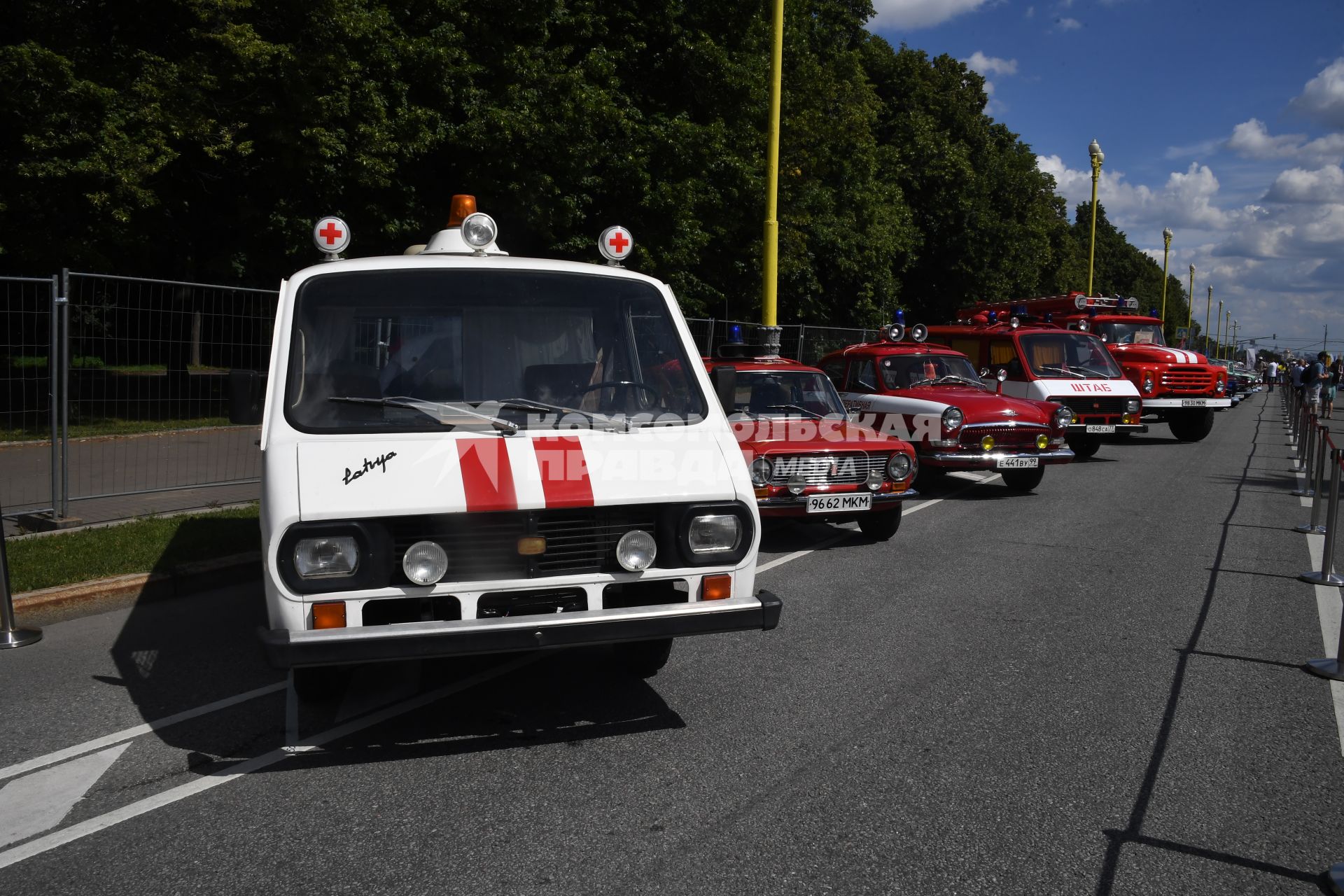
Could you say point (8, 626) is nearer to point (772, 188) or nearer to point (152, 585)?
point (152, 585)

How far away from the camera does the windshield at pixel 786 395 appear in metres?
9.92

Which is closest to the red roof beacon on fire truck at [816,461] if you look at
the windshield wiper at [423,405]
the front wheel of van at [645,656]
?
the front wheel of van at [645,656]

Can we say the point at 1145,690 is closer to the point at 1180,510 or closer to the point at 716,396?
the point at 716,396

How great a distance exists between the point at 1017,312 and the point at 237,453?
563 inches

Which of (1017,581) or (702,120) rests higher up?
(702,120)

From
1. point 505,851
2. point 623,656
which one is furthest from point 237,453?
point 505,851

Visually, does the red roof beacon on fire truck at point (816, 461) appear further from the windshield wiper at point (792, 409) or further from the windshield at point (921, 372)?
the windshield at point (921, 372)

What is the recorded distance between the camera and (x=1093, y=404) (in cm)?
1634

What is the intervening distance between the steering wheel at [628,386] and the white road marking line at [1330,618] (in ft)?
10.8

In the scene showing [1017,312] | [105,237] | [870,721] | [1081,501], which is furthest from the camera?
[1017,312]

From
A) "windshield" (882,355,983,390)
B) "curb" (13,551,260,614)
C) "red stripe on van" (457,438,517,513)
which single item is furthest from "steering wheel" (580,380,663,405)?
"windshield" (882,355,983,390)

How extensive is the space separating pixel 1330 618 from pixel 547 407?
5370mm

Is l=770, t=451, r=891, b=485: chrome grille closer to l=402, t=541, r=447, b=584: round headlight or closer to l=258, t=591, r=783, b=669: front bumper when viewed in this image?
l=258, t=591, r=783, b=669: front bumper

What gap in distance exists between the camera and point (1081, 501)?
40.4 ft
